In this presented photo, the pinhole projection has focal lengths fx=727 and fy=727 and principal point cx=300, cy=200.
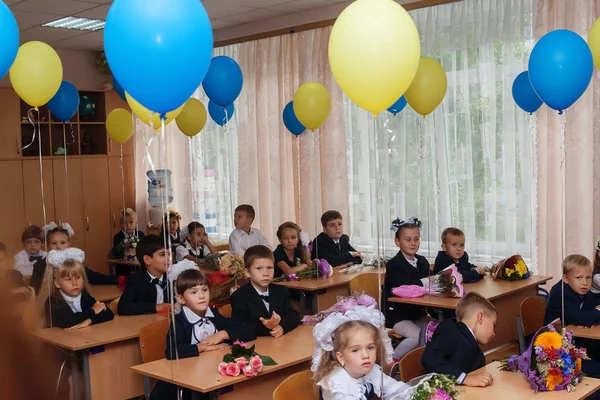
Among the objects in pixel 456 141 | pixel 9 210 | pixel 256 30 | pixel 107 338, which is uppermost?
pixel 256 30

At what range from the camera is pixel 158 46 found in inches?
91.5

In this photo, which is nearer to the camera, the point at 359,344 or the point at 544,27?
the point at 359,344

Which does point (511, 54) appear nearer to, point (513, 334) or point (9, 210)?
point (513, 334)

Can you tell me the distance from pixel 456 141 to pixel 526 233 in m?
1.00

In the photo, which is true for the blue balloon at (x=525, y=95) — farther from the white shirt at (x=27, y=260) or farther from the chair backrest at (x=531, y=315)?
the white shirt at (x=27, y=260)

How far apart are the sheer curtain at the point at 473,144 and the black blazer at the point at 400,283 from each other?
1223 millimetres

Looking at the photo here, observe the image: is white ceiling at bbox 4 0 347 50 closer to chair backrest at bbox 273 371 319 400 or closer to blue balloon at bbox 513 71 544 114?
blue balloon at bbox 513 71 544 114

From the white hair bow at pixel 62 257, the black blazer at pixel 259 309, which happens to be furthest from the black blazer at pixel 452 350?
the white hair bow at pixel 62 257

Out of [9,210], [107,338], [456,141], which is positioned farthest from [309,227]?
[107,338]

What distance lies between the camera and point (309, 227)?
7.70 meters

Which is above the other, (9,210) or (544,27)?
(544,27)

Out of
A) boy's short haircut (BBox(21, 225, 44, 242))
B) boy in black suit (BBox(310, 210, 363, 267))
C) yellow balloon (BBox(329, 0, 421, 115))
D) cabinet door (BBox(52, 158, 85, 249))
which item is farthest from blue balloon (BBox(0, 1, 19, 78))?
cabinet door (BBox(52, 158, 85, 249))

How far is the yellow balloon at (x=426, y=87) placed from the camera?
4.80m

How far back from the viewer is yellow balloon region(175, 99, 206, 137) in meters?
6.35
